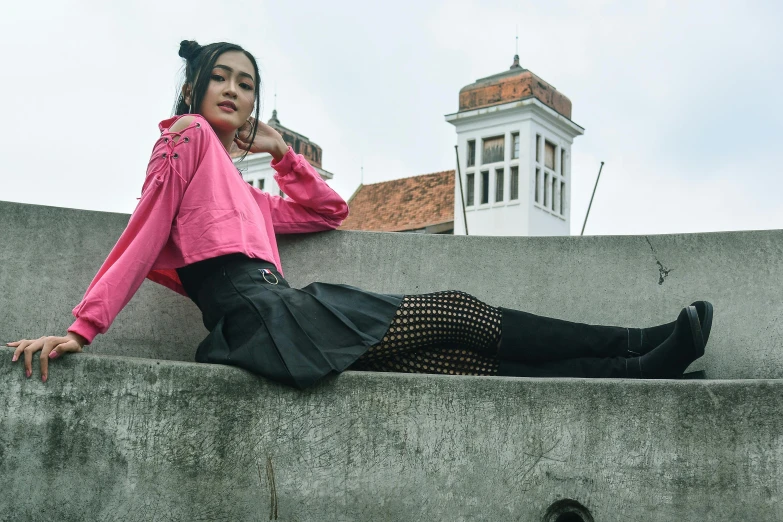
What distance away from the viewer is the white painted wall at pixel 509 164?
38750 mm

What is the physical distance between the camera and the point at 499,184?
40.4m

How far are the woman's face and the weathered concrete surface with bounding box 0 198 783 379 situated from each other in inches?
21.7

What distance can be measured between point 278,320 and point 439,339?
0.54 metres

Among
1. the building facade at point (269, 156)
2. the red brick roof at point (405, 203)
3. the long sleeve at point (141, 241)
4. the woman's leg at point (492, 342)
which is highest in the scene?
the building facade at point (269, 156)

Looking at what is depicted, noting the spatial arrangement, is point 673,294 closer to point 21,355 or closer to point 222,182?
point 222,182

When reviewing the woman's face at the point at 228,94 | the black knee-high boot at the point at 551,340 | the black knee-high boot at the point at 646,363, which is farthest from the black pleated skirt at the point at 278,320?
the woman's face at the point at 228,94

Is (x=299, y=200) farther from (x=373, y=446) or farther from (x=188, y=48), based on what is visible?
(x=373, y=446)

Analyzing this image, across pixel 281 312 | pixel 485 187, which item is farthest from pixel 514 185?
pixel 281 312

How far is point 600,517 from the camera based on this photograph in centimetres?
234

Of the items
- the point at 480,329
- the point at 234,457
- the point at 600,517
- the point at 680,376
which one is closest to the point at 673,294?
the point at 680,376

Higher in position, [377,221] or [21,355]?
[377,221]

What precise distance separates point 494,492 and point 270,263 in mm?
1068

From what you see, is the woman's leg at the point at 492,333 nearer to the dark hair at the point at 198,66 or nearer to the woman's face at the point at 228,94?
the woman's face at the point at 228,94

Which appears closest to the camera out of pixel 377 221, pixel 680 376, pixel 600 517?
pixel 600 517
